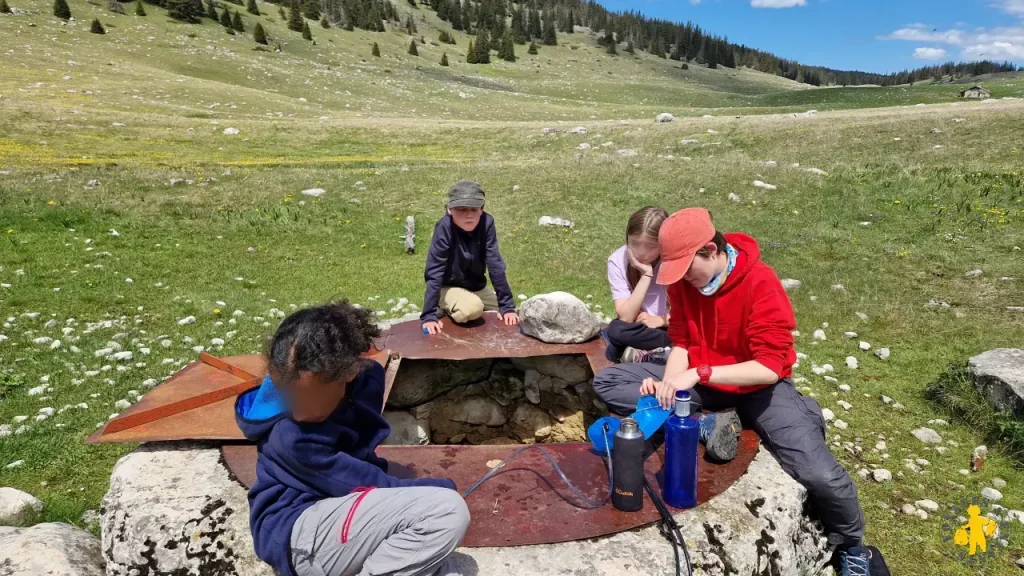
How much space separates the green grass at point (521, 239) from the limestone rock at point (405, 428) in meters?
2.38

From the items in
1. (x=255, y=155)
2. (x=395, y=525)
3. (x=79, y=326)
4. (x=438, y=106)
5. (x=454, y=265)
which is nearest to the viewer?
(x=395, y=525)

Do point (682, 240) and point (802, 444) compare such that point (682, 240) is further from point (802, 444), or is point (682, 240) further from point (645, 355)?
point (645, 355)

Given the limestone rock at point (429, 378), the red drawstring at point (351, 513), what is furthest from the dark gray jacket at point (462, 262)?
the red drawstring at point (351, 513)

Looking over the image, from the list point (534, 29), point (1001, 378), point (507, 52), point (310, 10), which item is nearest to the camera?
point (1001, 378)

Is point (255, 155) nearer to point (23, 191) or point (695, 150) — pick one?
point (23, 191)

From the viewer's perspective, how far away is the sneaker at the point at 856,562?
3.87 meters

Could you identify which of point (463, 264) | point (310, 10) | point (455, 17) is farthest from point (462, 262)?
point (455, 17)

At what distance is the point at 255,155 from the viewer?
27172mm

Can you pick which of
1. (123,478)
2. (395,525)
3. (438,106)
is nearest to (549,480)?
(395,525)

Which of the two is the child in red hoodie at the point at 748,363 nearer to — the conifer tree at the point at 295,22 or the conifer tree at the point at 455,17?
the conifer tree at the point at 295,22

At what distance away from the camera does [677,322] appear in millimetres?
4402

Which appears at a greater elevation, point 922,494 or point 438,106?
point 438,106

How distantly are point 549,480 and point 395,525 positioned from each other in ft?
3.82

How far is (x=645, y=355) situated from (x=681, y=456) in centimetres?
218
